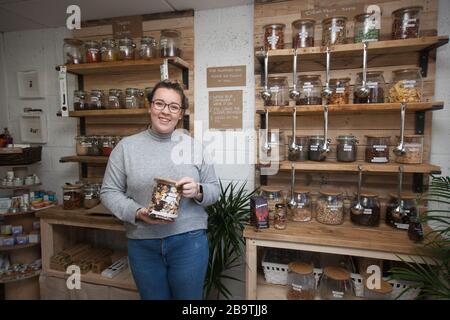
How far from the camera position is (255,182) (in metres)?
1.99

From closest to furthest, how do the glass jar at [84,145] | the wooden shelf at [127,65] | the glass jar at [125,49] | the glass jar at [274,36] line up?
the glass jar at [274,36] → the wooden shelf at [127,65] → the glass jar at [125,49] → the glass jar at [84,145]

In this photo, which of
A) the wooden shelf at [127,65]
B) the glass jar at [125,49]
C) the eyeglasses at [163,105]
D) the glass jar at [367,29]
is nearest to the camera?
the eyeglasses at [163,105]

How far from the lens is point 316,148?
170 cm

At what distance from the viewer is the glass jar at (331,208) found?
163cm

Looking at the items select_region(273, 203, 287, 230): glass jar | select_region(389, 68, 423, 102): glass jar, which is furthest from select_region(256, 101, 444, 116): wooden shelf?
select_region(273, 203, 287, 230): glass jar

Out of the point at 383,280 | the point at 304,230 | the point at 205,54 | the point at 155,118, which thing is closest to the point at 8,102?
the point at 205,54

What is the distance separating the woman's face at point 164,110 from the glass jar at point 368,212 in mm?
1167

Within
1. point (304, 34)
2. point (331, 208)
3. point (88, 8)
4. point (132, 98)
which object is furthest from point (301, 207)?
point (88, 8)

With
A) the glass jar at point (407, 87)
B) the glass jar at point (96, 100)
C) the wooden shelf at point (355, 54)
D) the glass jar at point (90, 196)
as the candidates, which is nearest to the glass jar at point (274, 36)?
the wooden shelf at point (355, 54)

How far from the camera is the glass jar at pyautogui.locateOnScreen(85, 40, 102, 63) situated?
1.99 metres

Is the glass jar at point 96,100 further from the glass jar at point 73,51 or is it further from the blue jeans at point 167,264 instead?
the blue jeans at point 167,264

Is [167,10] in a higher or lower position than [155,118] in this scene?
higher
